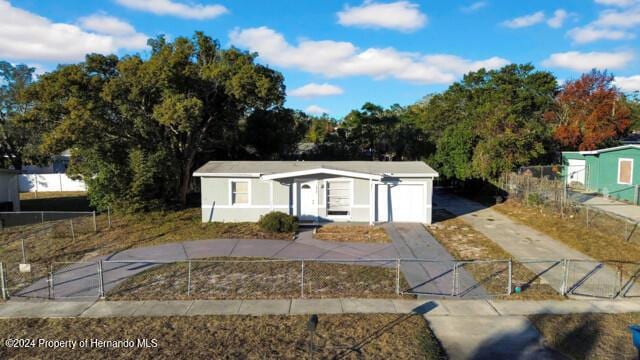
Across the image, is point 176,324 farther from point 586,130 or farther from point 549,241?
point 586,130

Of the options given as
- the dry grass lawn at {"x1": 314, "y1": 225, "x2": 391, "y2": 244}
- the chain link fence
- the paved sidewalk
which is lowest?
the paved sidewalk

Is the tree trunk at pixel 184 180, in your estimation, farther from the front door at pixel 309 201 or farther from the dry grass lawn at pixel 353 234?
the dry grass lawn at pixel 353 234

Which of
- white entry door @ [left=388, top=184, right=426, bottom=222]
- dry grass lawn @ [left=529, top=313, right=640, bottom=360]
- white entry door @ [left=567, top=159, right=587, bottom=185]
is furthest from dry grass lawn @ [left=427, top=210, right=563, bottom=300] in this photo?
white entry door @ [left=567, top=159, right=587, bottom=185]

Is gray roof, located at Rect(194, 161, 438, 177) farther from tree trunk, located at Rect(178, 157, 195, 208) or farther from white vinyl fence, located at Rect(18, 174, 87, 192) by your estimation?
white vinyl fence, located at Rect(18, 174, 87, 192)

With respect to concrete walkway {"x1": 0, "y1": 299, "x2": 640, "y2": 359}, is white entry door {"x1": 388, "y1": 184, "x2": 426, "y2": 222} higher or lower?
higher

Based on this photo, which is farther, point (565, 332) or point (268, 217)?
point (268, 217)

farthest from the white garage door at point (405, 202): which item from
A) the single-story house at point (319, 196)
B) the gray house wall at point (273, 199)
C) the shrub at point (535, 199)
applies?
the shrub at point (535, 199)

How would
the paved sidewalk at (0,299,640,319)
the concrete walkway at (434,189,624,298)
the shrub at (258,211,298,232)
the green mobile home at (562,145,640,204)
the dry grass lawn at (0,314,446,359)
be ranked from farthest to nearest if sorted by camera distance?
the green mobile home at (562,145,640,204)
the shrub at (258,211,298,232)
the concrete walkway at (434,189,624,298)
the paved sidewalk at (0,299,640,319)
the dry grass lawn at (0,314,446,359)

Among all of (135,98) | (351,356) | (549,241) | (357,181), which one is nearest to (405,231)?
(357,181)
